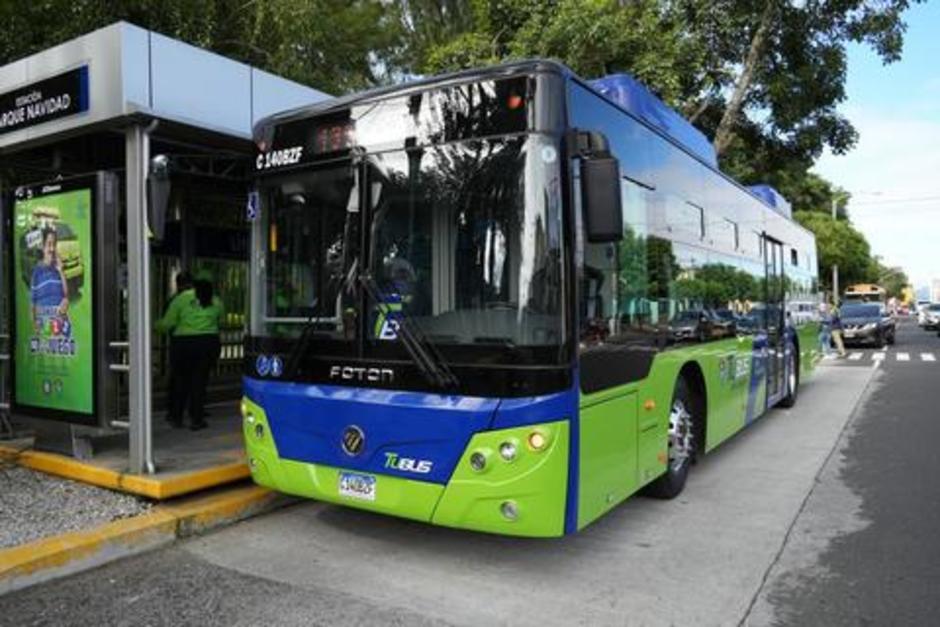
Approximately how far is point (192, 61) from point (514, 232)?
344cm

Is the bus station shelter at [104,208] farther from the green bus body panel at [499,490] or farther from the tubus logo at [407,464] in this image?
the green bus body panel at [499,490]

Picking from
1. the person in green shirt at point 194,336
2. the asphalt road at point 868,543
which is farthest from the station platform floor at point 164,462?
the asphalt road at point 868,543

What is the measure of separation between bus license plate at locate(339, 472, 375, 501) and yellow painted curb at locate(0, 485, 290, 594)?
1447 millimetres

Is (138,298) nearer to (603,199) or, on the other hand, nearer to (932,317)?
(603,199)

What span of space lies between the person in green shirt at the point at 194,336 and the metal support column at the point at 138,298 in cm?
207

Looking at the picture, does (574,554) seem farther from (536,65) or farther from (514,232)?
(536,65)

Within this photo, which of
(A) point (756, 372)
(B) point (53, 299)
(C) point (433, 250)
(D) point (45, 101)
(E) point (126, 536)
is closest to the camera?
(C) point (433, 250)

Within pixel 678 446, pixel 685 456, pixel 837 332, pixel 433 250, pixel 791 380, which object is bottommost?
pixel 685 456

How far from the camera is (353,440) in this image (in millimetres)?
5062

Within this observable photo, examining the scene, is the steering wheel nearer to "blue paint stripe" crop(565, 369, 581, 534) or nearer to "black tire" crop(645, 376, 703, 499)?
"blue paint stripe" crop(565, 369, 581, 534)

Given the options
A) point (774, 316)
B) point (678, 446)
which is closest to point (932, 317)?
point (774, 316)

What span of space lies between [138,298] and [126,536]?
5.87ft

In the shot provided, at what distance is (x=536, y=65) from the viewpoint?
15.3 ft

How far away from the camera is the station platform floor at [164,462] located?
6.20m
